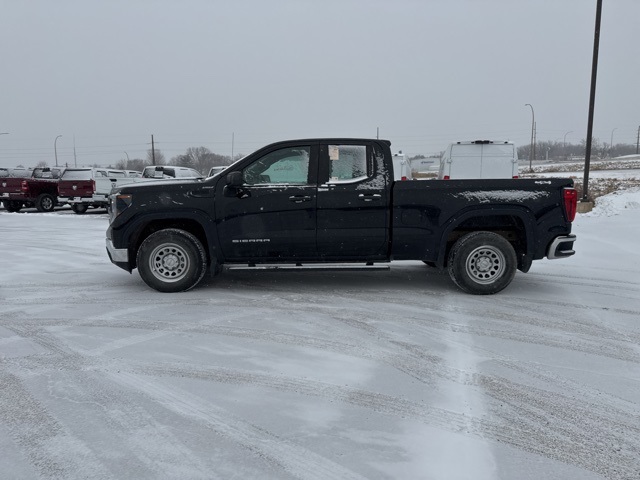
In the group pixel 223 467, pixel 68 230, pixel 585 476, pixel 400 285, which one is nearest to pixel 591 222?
pixel 400 285

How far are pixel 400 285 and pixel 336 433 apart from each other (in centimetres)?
410

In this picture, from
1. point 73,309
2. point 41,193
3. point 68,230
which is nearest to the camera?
point 73,309

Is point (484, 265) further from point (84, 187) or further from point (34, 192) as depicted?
point (34, 192)

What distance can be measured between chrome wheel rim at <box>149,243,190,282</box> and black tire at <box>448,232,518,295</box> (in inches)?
129

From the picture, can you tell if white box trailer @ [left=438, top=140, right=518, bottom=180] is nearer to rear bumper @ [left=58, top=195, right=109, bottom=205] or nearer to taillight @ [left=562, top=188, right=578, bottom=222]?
taillight @ [left=562, top=188, right=578, bottom=222]

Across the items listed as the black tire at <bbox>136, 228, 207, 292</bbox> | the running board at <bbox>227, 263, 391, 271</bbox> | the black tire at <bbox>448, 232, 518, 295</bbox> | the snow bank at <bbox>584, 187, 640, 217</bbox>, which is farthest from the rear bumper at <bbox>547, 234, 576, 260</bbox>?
the snow bank at <bbox>584, 187, 640, 217</bbox>

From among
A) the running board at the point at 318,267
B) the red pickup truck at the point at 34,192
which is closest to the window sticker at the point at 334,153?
the running board at the point at 318,267

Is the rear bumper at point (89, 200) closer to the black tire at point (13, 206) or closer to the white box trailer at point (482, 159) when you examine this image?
the black tire at point (13, 206)

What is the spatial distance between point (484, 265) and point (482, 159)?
10.1m

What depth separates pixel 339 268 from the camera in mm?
6422

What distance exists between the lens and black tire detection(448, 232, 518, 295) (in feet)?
20.6

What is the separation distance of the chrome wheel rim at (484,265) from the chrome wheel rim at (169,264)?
3.43m

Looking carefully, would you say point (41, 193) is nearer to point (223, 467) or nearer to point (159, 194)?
point (159, 194)

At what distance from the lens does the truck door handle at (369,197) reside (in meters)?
6.29
